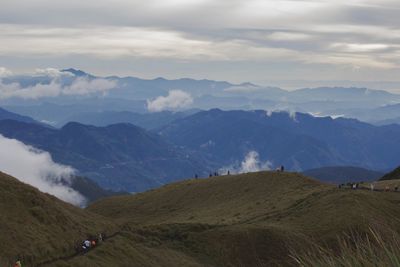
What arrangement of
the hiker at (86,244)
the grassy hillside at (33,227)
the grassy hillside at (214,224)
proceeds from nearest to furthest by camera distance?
the grassy hillside at (33,227) < the hiker at (86,244) < the grassy hillside at (214,224)

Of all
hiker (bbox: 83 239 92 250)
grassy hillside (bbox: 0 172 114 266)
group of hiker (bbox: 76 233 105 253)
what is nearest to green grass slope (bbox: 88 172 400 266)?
group of hiker (bbox: 76 233 105 253)

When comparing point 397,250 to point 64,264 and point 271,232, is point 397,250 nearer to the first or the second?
point 64,264

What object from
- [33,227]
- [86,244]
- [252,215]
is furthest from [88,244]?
[252,215]

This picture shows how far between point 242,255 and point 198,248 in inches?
268

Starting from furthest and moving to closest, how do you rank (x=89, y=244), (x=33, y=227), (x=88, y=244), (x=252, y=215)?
(x=252, y=215) → (x=89, y=244) → (x=88, y=244) → (x=33, y=227)

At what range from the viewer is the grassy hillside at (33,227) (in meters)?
47.7

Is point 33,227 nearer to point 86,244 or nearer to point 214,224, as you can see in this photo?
point 86,244

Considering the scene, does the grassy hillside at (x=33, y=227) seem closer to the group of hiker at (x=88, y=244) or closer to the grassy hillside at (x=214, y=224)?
the grassy hillside at (x=214, y=224)

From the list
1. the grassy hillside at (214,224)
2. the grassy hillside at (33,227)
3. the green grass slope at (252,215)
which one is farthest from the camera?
the green grass slope at (252,215)

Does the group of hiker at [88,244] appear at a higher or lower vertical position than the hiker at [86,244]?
lower

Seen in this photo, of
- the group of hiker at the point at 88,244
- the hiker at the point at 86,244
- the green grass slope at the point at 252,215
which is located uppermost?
the hiker at the point at 86,244

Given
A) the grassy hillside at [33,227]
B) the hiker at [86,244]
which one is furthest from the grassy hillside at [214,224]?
the hiker at [86,244]

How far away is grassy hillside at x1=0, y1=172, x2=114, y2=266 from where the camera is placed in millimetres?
47719

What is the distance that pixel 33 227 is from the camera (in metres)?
54.2
